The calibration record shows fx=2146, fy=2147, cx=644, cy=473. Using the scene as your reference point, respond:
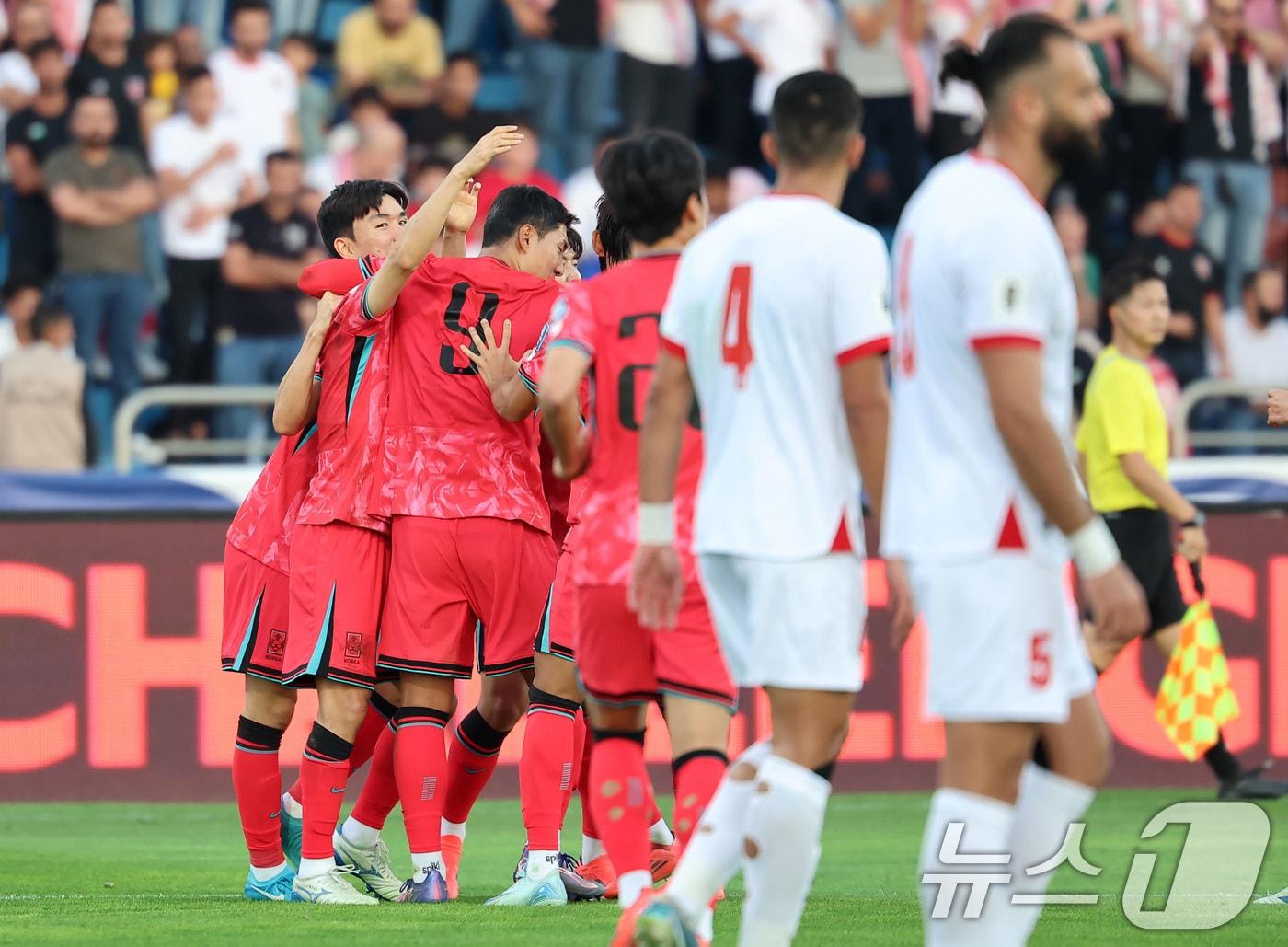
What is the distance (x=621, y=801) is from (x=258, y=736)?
7.39 ft

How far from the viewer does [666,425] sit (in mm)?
5117

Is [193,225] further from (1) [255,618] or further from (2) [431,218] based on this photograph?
(2) [431,218]

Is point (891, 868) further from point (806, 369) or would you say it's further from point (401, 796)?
point (806, 369)

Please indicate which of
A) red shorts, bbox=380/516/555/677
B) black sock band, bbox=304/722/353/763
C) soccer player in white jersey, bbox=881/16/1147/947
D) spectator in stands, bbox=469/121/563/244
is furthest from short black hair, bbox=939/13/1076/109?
spectator in stands, bbox=469/121/563/244

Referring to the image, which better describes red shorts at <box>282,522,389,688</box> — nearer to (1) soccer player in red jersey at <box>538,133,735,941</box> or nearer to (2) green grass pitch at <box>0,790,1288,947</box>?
(2) green grass pitch at <box>0,790,1288,947</box>

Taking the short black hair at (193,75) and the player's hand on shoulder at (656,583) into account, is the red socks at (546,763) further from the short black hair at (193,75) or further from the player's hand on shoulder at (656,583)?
the short black hair at (193,75)

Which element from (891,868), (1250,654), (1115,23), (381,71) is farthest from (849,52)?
(891,868)

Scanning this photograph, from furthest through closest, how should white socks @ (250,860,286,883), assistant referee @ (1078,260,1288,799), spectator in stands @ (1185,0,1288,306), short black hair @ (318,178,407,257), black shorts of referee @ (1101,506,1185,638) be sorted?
spectator in stands @ (1185,0,1288,306)
black shorts of referee @ (1101,506,1185,638)
assistant referee @ (1078,260,1288,799)
short black hair @ (318,178,407,257)
white socks @ (250,860,286,883)

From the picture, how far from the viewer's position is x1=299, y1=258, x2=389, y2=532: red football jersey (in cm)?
728

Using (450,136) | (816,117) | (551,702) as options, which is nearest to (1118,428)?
(551,702)

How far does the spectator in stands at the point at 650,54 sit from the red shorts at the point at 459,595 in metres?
8.14

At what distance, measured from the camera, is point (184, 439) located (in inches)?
521

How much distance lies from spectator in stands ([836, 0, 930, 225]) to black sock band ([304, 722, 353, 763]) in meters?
8.50

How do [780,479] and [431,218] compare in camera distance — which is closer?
[780,479]
